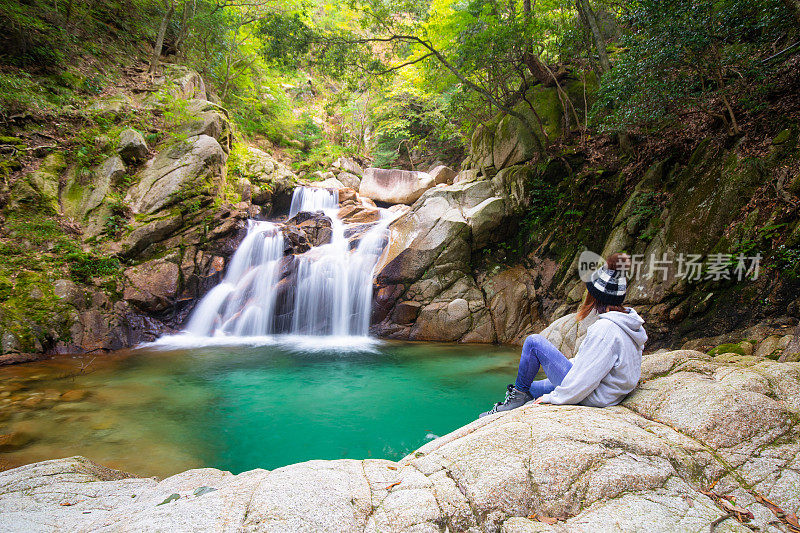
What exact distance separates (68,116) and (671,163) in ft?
54.9

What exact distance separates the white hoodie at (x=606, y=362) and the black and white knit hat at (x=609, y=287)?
4.9 inches

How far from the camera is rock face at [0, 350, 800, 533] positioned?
1615 millimetres

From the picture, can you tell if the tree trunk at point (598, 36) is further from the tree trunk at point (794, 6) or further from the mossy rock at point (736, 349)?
the mossy rock at point (736, 349)

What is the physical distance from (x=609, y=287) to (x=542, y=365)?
1.10 meters

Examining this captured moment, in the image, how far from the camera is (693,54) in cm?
579

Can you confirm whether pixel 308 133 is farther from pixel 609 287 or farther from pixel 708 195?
pixel 609 287

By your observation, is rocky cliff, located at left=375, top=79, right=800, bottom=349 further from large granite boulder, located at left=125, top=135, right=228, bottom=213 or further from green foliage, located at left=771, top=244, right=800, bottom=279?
large granite boulder, located at left=125, top=135, right=228, bottom=213

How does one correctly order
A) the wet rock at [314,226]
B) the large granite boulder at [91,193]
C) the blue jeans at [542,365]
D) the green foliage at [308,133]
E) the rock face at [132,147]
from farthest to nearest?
the green foliage at [308,133]
the wet rock at [314,226]
the rock face at [132,147]
the large granite boulder at [91,193]
the blue jeans at [542,365]

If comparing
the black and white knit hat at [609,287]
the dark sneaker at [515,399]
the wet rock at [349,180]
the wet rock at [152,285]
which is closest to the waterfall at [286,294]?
the wet rock at [152,285]

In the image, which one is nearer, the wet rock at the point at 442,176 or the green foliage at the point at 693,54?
the green foliage at the point at 693,54

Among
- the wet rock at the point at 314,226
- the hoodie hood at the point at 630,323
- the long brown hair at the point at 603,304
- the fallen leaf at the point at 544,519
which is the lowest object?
the fallen leaf at the point at 544,519

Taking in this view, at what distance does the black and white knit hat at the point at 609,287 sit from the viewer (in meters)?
2.57

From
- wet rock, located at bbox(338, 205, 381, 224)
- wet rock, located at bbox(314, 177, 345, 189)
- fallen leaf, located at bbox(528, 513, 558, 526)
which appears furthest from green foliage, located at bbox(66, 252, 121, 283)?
fallen leaf, located at bbox(528, 513, 558, 526)

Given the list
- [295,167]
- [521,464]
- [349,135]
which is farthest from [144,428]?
[349,135]
